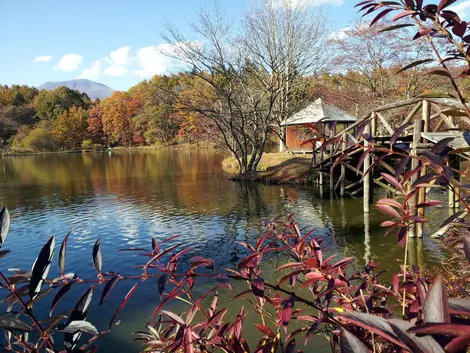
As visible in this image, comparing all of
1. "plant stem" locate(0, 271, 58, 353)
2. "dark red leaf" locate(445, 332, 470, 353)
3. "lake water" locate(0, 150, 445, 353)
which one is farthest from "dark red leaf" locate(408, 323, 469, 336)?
"lake water" locate(0, 150, 445, 353)

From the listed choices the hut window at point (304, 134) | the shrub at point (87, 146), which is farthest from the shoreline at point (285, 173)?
the shrub at point (87, 146)

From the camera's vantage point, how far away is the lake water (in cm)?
580

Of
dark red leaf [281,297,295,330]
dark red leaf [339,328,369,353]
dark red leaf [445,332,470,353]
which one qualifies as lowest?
dark red leaf [281,297,295,330]

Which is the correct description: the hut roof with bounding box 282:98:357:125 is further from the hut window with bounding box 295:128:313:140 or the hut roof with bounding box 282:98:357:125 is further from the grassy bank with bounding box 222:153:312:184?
the grassy bank with bounding box 222:153:312:184

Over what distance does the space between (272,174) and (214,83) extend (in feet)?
16.7

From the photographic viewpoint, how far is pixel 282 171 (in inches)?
675

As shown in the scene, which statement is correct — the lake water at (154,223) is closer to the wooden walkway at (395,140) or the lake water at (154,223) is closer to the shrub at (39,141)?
the wooden walkway at (395,140)

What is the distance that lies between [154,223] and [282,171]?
8766 mm

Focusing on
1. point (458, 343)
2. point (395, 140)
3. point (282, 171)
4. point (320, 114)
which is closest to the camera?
point (458, 343)

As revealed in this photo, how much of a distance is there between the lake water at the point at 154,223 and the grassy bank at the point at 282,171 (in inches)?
42.6

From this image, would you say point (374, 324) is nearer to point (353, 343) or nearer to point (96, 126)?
point (353, 343)

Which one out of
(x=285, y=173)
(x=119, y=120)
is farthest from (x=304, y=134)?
(x=119, y=120)

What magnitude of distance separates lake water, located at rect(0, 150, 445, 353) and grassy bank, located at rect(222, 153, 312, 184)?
1.08 m

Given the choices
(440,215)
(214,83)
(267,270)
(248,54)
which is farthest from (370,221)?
(248,54)
